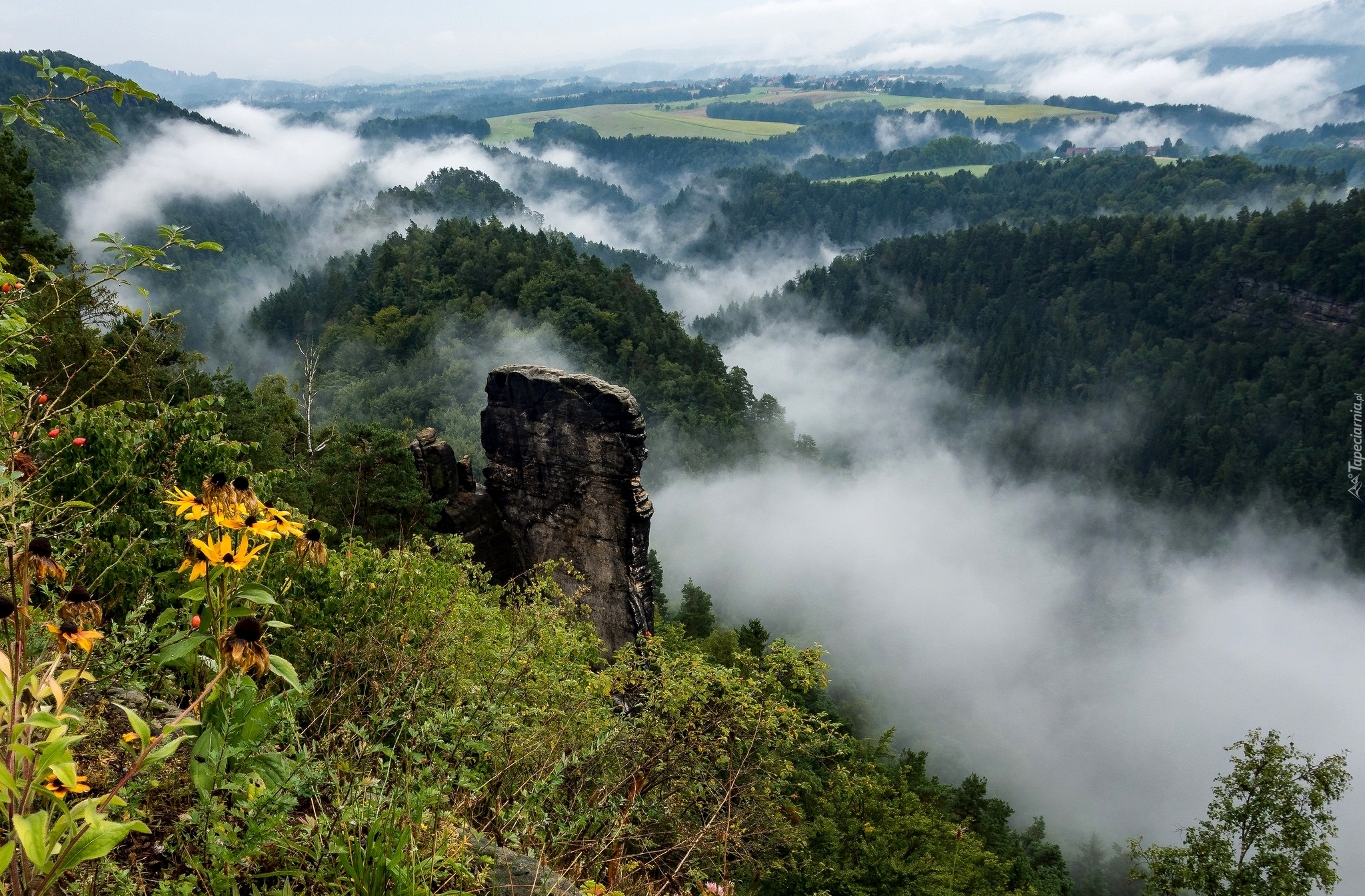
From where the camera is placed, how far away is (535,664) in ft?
36.6

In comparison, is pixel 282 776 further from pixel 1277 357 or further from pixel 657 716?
pixel 1277 357

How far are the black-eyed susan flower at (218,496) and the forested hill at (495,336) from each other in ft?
163

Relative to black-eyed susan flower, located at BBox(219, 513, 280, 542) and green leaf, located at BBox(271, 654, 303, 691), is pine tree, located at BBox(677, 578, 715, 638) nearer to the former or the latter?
black-eyed susan flower, located at BBox(219, 513, 280, 542)

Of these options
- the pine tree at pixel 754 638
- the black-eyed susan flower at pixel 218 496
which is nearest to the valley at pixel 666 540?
the black-eyed susan flower at pixel 218 496

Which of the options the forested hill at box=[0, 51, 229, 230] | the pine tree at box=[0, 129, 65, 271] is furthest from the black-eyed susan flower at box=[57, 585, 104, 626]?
the forested hill at box=[0, 51, 229, 230]

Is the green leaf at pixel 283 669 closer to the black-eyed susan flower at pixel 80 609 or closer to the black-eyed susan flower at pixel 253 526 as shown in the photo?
the black-eyed susan flower at pixel 253 526

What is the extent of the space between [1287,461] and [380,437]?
121m

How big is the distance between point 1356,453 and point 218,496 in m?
134

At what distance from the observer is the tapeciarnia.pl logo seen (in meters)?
104

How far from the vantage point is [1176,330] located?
133 m

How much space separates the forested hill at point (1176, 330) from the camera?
365 ft

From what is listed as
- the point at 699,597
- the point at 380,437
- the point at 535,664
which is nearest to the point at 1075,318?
the point at 699,597

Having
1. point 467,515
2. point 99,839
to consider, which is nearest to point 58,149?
point 467,515

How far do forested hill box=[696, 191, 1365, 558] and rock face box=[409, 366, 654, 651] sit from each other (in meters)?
115
